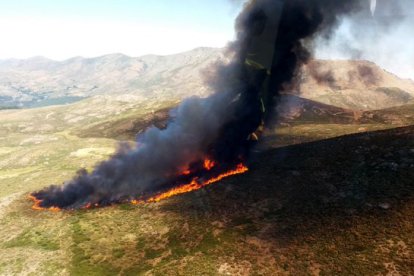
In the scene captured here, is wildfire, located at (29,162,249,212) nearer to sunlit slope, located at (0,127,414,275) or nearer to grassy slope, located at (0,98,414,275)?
sunlit slope, located at (0,127,414,275)

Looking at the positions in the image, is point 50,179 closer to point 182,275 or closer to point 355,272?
point 182,275

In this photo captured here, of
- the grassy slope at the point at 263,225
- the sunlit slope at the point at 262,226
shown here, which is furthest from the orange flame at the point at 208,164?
the sunlit slope at the point at 262,226

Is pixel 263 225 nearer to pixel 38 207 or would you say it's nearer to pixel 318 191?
pixel 318 191

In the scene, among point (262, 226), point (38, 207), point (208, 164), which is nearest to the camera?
point (262, 226)

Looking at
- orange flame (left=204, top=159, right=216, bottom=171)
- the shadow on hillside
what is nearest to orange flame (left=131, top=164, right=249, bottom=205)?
the shadow on hillside

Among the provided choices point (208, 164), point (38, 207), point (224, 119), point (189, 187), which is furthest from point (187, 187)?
point (38, 207)

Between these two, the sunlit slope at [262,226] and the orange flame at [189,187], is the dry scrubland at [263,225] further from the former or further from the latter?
the orange flame at [189,187]
